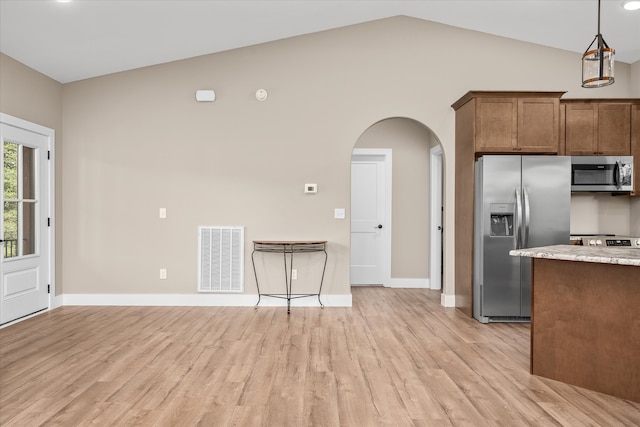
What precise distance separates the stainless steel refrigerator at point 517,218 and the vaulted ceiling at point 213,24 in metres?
1.50

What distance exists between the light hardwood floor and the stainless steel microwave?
1.77m

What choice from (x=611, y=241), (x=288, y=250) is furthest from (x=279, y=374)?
(x=611, y=241)

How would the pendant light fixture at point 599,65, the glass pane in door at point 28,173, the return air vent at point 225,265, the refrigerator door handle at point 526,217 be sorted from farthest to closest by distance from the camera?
the return air vent at point 225,265, the glass pane in door at point 28,173, the refrigerator door handle at point 526,217, the pendant light fixture at point 599,65

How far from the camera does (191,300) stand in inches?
201

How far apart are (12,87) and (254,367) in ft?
12.1

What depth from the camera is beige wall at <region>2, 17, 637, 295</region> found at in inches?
201

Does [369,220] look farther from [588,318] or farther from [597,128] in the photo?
[588,318]

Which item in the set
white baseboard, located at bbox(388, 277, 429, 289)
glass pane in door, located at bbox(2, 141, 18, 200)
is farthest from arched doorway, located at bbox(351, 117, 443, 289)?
glass pane in door, located at bbox(2, 141, 18, 200)

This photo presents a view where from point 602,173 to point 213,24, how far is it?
448 cm

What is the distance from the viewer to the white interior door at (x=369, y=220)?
655cm

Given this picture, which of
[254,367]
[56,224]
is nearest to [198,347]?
[254,367]

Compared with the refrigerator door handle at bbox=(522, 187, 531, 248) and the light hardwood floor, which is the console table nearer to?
the light hardwood floor

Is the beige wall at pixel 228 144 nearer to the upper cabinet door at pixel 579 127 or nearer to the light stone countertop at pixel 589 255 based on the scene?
the upper cabinet door at pixel 579 127

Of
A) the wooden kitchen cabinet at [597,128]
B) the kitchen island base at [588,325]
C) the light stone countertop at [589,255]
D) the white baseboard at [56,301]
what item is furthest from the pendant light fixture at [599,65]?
the white baseboard at [56,301]
